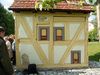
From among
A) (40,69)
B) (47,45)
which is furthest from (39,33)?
(40,69)

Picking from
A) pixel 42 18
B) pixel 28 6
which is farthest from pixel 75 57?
pixel 28 6

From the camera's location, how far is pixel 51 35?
16984mm

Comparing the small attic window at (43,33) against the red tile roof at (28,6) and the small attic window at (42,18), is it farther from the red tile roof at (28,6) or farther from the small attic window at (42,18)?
the red tile roof at (28,6)

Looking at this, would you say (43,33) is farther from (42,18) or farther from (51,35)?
(42,18)

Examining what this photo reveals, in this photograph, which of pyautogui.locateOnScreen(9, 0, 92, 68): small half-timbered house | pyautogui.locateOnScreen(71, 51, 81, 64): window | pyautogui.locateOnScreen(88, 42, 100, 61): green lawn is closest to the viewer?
pyautogui.locateOnScreen(9, 0, 92, 68): small half-timbered house

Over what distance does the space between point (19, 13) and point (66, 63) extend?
3.28 m

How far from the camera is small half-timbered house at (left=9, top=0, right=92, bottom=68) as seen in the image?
16.8 meters

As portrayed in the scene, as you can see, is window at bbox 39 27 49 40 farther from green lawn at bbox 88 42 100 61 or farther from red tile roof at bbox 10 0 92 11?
green lawn at bbox 88 42 100 61

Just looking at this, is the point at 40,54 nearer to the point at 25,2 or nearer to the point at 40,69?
the point at 40,69

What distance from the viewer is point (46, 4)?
265 inches

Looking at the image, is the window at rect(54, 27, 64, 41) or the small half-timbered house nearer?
the small half-timbered house

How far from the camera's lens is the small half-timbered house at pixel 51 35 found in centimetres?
1680

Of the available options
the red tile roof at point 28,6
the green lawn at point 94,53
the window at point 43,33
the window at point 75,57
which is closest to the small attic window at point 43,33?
the window at point 43,33

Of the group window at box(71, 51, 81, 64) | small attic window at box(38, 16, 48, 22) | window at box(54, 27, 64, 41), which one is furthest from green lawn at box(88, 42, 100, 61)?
small attic window at box(38, 16, 48, 22)
